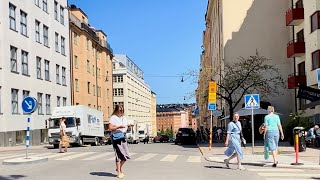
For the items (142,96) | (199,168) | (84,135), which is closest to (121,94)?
(142,96)

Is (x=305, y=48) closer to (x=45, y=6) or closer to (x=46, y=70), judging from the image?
(x=46, y=70)

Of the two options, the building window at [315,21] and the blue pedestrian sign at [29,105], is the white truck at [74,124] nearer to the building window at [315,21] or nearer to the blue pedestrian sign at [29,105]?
the blue pedestrian sign at [29,105]

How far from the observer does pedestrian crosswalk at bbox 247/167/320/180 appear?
41.2 ft

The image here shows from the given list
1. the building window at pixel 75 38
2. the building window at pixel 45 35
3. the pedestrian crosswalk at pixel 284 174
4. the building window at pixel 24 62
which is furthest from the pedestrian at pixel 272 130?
the building window at pixel 75 38

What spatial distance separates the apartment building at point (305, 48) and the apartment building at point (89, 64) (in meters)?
26.5

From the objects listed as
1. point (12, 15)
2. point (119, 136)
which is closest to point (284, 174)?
point (119, 136)

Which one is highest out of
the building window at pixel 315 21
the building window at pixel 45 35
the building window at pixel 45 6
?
the building window at pixel 45 6

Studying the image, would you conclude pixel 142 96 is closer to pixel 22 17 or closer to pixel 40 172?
pixel 22 17

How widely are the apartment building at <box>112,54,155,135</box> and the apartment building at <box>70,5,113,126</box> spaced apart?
963 cm

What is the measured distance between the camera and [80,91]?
60.6m

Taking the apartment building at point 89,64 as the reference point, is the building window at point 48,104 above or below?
below

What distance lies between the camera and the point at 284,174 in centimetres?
1327

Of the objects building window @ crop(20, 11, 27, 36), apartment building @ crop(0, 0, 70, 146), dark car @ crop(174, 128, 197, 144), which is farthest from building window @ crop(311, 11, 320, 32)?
building window @ crop(20, 11, 27, 36)

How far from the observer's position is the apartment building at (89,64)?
58.8 metres
